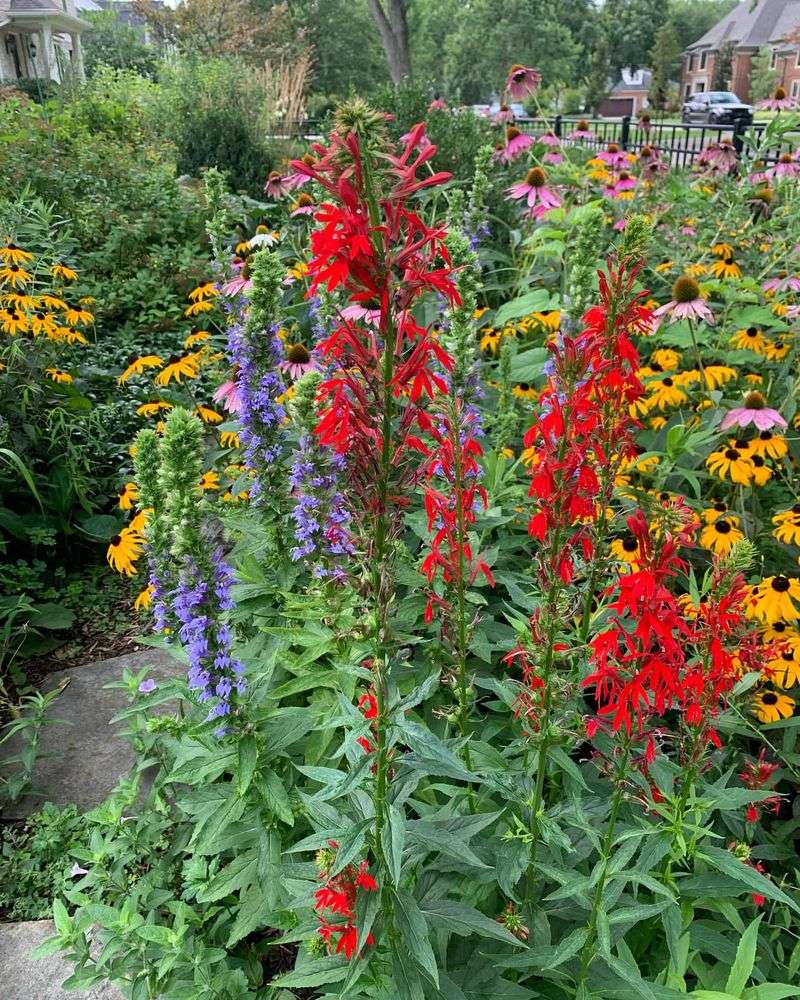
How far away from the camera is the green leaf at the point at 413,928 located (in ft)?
4.26

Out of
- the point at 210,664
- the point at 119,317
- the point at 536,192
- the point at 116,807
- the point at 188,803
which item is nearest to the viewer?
the point at 210,664

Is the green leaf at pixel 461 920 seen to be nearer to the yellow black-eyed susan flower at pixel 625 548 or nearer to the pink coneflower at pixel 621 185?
the yellow black-eyed susan flower at pixel 625 548

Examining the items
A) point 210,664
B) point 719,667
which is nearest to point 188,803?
point 210,664

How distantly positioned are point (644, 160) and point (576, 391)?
6047mm

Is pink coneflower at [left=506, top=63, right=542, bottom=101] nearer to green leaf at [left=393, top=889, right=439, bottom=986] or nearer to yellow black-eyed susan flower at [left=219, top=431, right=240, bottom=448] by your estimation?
yellow black-eyed susan flower at [left=219, top=431, right=240, bottom=448]

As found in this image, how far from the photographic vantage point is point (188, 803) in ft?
5.91

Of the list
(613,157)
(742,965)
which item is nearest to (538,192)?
(613,157)

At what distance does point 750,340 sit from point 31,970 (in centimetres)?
381

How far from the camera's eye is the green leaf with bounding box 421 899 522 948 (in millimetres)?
1399

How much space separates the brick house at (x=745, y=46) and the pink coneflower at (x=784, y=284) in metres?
49.0

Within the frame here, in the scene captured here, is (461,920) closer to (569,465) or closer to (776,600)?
(569,465)

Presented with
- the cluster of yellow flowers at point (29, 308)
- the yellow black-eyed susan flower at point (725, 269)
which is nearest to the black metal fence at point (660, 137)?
the yellow black-eyed susan flower at point (725, 269)

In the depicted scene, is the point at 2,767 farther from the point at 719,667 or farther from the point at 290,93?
the point at 290,93

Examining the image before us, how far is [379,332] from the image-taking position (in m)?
1.17
